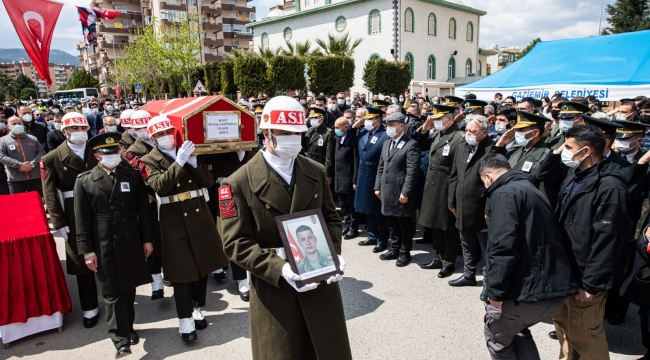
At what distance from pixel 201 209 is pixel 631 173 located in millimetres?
4060

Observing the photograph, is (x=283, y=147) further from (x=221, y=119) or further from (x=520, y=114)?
(x=520, y=114)

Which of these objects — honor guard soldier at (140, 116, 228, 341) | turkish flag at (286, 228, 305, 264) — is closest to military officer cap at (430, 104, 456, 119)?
honor guard soldier at (140, 116, 228, 341)

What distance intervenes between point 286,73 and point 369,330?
2503cm

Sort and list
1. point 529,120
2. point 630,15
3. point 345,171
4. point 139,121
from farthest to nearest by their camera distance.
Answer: point 630,15 < point 345,171 < point 139,121 < point 529,120

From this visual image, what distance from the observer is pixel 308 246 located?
2.39m

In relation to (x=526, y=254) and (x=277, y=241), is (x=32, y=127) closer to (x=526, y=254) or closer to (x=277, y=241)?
(x=277, y=241)

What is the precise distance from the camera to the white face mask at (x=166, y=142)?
410 cm

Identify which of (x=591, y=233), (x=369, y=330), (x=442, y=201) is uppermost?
(x=591, y=233)

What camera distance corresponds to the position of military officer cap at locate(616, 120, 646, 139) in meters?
4.22

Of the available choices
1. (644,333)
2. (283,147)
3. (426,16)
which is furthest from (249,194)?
(426,16)

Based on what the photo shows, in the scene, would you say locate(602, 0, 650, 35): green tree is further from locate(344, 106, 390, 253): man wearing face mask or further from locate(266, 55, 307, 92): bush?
locate(344, 106, 390, 253): man wearing face mask

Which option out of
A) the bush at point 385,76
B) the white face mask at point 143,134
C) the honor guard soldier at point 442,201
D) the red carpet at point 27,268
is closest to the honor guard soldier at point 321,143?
the honor guard soldier at point 442,201

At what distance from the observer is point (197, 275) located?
4172 mm

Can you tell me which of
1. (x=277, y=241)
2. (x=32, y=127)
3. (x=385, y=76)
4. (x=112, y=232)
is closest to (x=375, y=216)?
(x=112, y=232)
